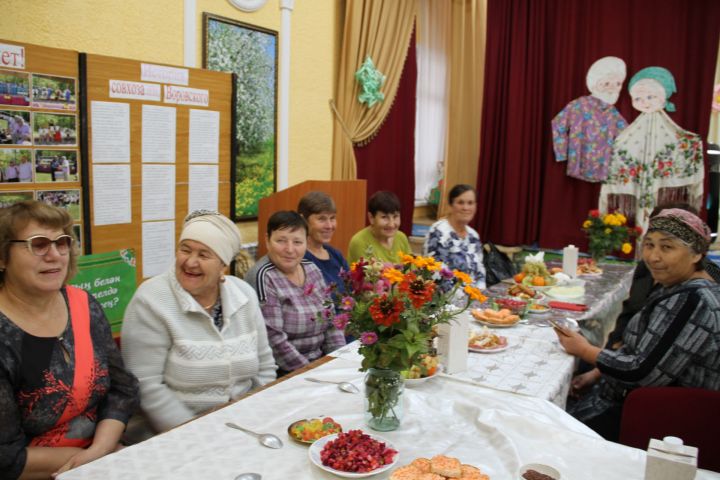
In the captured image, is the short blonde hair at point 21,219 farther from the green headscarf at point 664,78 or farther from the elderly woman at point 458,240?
the green headscarf at point 664,78

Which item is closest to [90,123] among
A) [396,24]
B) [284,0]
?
[284,0]

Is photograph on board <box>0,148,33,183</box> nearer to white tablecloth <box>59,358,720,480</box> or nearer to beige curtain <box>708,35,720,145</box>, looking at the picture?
white tablecloth <box>59,358,720,480</box>

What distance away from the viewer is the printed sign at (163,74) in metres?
2.93

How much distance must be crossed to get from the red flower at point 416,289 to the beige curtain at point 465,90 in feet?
15.0

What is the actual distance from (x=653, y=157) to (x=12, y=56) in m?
4.63

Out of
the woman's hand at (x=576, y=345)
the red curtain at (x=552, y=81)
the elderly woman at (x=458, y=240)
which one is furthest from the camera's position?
the red curtain at (x=552, y=81)

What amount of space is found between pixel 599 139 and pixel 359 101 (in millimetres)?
2093

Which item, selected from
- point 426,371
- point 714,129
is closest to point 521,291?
point 426,371

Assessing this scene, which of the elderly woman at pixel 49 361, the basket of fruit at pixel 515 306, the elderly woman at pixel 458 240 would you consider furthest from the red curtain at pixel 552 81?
the elderly woman at pixel 49 361

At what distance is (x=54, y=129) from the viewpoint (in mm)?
2605

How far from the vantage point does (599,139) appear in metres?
5.21

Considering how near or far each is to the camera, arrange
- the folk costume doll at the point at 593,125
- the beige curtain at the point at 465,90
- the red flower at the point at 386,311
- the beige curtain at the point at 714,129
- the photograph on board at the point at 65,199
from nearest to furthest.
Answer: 1. the red flower at the point at 386,311
2. the photograph on board at the point at 65,199
3. the folk costume doll at the point at 593,125
4. the beige curtain at the point at 714,129
5. the beige curtain at the point at 465,90

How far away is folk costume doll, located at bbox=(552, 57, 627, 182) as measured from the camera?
5.12 m

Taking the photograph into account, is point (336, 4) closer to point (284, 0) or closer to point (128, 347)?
point (284, 0)
